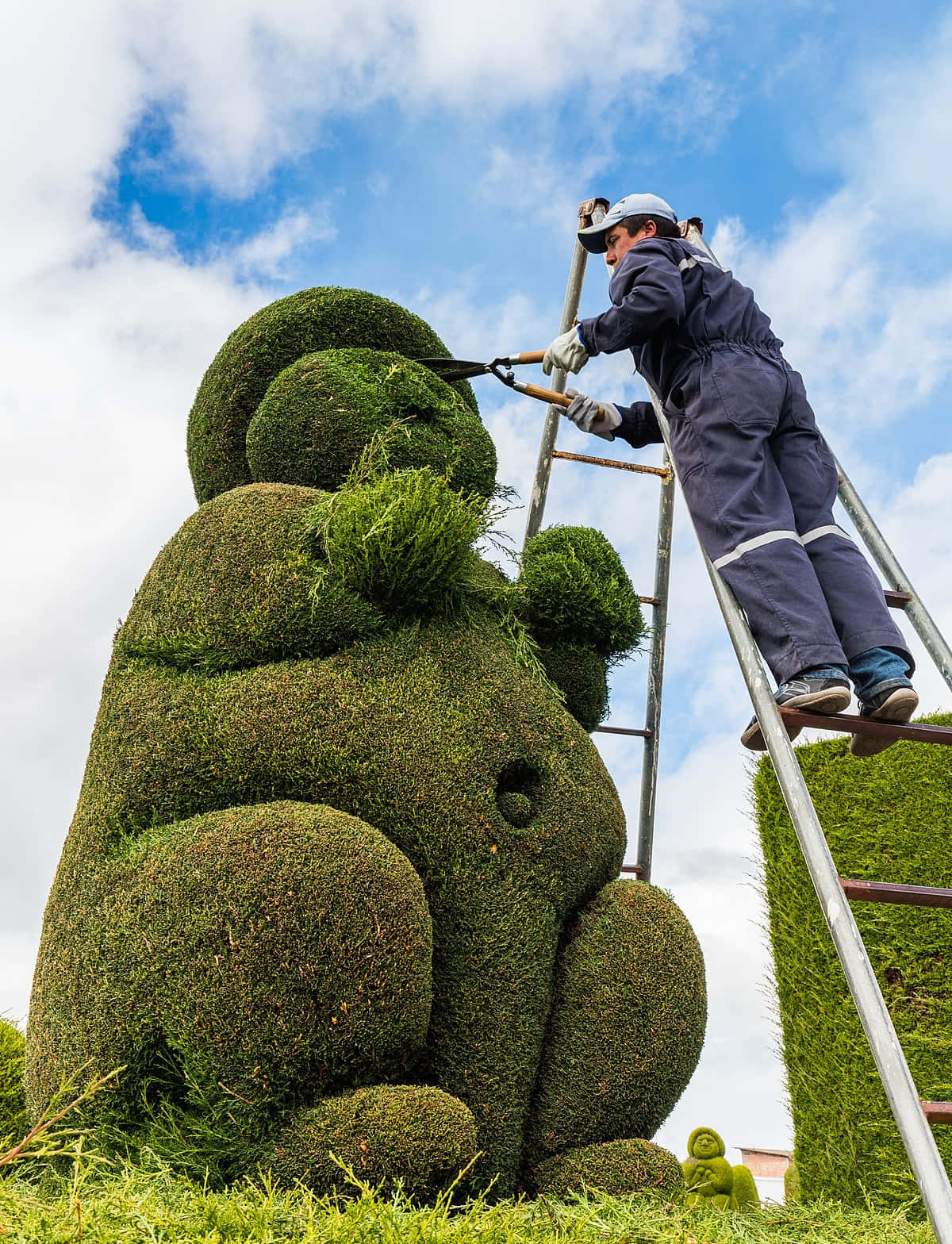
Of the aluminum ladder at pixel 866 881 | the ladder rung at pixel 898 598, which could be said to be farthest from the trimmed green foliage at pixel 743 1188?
the ladder rung at pixel 898 598

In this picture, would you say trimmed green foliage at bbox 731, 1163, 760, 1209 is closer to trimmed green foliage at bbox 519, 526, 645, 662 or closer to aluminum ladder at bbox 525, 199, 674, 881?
aluminum ladder at bbox 525, 199, 674, 881

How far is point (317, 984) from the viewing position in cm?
310

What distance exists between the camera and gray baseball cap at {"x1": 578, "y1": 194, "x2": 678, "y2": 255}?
154 inches

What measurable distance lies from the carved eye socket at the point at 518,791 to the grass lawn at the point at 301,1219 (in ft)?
4.03

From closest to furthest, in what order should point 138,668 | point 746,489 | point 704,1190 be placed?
1. point 746,489
2. point 138,668
3. point 704,1190

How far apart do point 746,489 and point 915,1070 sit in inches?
151

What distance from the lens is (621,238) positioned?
3.93 m

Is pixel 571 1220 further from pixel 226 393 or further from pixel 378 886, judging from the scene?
pixel 226 393

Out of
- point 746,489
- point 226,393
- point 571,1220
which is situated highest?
point 226,393

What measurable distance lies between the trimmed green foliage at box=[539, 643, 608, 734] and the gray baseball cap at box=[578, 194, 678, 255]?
5.44ft

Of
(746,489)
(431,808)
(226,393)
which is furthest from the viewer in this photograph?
(226,393)

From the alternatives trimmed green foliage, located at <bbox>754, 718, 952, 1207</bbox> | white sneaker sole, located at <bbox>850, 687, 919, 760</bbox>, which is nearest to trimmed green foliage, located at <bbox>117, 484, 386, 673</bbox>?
white sneaker sole, located at <bbox>850, 687, 919, 760</bbox>

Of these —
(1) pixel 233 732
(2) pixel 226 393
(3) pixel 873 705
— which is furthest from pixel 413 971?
(2) pixel 226 393

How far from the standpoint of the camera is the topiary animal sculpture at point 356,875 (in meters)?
3.13
